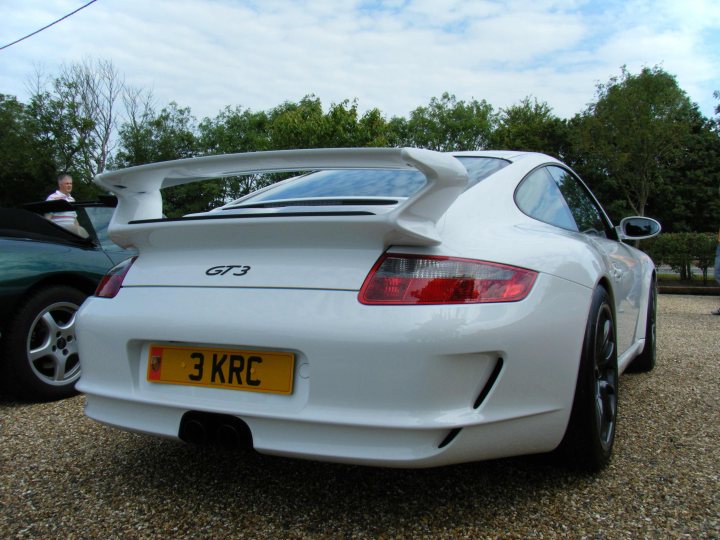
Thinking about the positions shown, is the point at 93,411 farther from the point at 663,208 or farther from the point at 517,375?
the point at 663,208

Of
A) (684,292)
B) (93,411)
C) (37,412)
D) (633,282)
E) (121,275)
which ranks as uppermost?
(121,275)

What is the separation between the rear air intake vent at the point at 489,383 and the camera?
154 cm

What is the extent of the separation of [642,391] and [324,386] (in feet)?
8.53

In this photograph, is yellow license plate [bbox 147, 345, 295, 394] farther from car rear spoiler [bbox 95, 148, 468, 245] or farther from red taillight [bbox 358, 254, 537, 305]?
car rear spoiler [bbox 95, 148, 468, 245]

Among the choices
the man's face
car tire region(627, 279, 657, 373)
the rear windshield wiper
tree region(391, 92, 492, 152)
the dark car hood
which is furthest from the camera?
tree region(391, 92, 492, 152)

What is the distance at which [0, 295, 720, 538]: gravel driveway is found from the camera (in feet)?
5.53

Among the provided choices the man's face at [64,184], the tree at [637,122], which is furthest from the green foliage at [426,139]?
the man's face at [64,184]

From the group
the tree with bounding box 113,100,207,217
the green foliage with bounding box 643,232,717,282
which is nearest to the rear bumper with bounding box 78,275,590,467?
the green foliage with bounding box 643,232,717,282

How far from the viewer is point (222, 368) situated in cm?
164

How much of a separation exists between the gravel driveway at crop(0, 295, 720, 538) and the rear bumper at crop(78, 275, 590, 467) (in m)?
0.28

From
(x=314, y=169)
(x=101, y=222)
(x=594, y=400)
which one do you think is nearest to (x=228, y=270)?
(x=314, y=169)

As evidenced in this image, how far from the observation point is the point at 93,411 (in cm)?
190

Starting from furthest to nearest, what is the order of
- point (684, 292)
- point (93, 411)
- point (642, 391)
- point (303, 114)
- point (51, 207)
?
point (303, 114), point (684, 292), point (51, 207), point (642, 391), point (93, 411)

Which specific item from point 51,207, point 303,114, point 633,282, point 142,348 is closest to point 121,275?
point 142,348
